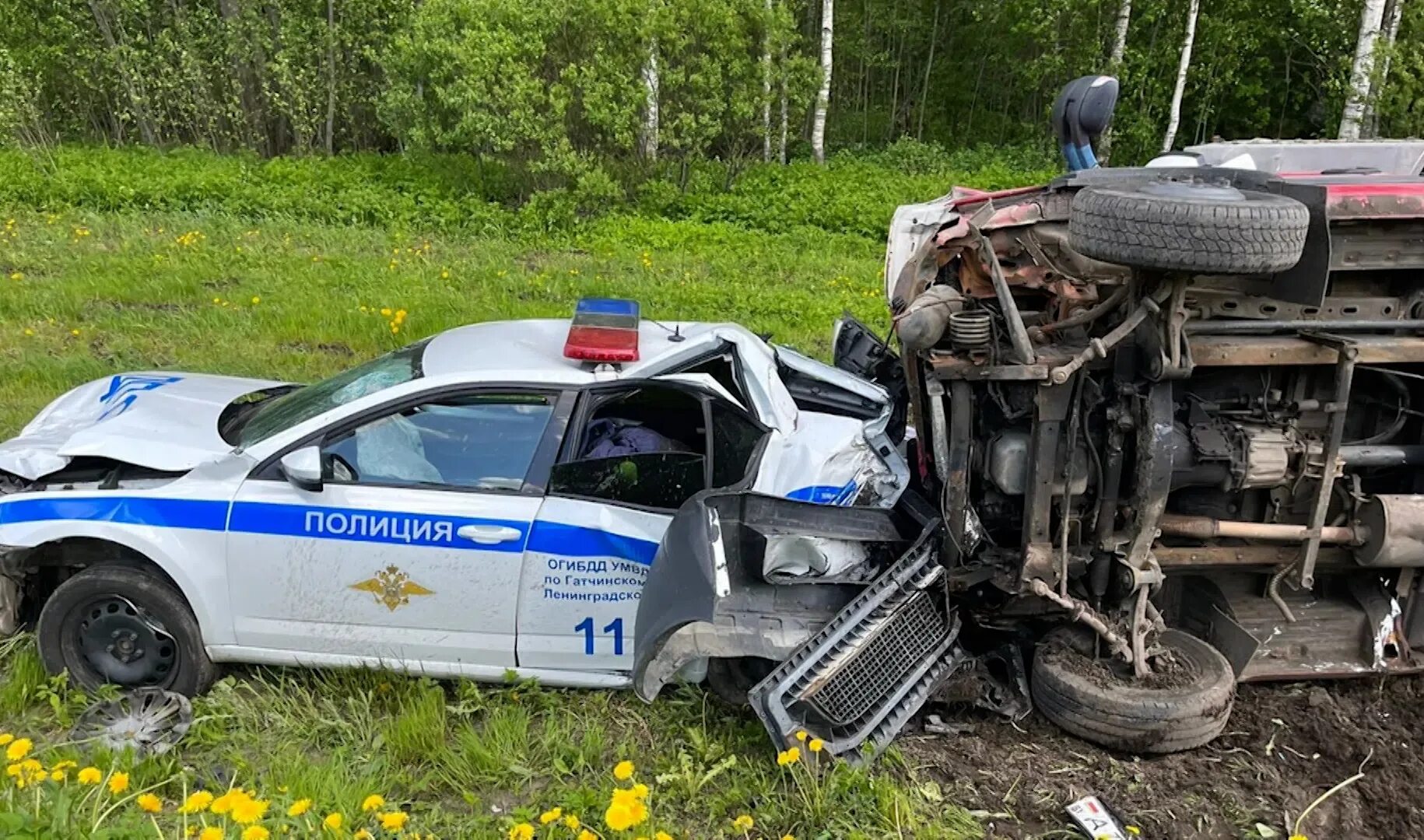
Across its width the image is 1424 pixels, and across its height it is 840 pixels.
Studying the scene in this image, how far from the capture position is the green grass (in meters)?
3.42

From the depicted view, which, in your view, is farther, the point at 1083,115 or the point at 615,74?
the point at 615,74

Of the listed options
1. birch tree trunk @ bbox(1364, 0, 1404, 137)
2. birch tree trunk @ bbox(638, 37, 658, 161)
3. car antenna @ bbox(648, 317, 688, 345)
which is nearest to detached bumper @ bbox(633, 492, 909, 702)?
car antenna @ bbox(648, 317, 688, 345)

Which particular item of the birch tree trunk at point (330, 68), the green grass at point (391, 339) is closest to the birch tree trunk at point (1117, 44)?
the green grass at point (391, 339)

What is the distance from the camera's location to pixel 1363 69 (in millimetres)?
14680

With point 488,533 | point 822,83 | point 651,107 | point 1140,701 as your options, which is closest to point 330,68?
point 651,107

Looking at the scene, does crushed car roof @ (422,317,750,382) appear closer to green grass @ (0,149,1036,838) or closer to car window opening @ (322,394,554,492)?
car window opening @ (322,394,554,492)

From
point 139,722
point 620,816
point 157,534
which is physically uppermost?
point 157,534

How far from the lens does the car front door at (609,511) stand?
378 centimetres

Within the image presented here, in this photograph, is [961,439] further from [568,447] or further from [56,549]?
[56,549]

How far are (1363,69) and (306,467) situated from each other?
16382 millimetres

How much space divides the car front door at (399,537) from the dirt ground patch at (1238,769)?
5.55ft

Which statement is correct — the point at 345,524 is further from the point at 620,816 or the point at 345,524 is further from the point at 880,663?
the point at 880,663

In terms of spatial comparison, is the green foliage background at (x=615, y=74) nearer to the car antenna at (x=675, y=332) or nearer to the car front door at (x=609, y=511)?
the car antenna at (x=675, y=332)

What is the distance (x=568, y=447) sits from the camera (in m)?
3.89
